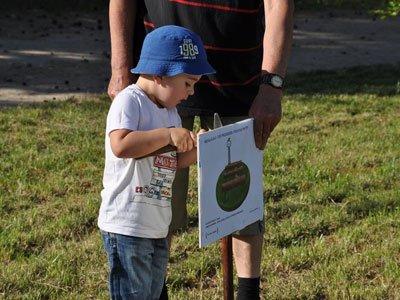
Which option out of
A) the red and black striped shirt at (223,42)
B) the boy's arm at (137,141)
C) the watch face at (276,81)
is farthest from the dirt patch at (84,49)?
the boy's arm at (137,141)

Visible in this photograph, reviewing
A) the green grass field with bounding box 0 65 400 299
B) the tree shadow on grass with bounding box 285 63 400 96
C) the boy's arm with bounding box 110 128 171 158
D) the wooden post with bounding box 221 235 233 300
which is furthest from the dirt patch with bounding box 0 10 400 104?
the boy's arm with bounding box 110 128 171 158

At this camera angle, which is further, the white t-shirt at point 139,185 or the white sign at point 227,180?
the white t-shirt at point 139,185

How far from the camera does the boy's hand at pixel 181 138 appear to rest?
3047mm

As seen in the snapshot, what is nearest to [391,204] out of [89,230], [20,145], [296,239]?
[296,239]

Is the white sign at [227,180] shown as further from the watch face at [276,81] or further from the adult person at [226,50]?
the adult person at [226,50]

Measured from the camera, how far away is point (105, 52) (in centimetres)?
1227

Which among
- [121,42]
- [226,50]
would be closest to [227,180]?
[226,50]

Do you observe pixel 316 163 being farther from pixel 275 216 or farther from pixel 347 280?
pixel 347 280

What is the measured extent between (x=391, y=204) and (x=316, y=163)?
1067mm

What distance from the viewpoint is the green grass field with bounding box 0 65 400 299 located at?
4.53 m

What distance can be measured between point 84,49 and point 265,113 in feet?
30.8

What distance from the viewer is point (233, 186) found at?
10.5ft

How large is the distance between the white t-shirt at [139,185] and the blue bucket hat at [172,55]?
111 mm

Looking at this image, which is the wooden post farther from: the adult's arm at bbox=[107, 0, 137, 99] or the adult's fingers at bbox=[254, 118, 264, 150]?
the adult's arm at bbox=[107, 0, 137, 99]
